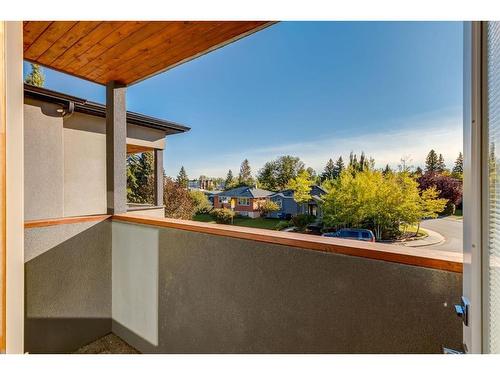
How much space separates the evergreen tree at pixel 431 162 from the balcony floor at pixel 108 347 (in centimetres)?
301

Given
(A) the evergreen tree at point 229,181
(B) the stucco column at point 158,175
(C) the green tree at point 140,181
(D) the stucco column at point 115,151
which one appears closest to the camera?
(D) the stucco column at point 115,151

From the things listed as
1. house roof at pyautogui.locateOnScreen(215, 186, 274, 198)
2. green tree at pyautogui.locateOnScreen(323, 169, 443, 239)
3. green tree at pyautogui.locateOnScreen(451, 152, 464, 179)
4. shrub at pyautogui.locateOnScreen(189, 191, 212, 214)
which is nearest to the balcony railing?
green tree at pyautogui.locateOnScreen(451, 152, 464, 179)

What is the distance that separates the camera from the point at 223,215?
15.0ft

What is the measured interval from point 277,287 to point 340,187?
1.98 meters

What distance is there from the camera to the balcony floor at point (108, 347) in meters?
2.21

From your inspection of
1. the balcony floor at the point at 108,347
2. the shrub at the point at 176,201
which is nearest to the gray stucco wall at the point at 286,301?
the balcony floor at the point at 108,347

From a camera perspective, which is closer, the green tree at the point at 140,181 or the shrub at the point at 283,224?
the shrub at the point at 283,224

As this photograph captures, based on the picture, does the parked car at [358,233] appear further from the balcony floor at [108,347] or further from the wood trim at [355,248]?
the balcony floor at [108,347]

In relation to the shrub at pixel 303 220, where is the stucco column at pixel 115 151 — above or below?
above

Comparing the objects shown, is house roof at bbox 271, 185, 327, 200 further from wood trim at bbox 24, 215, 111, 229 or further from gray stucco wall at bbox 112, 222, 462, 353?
wood trim at bbox 24, 215, 111, 229

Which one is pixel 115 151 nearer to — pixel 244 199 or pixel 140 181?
pixel 244 199

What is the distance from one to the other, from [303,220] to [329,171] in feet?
3.13

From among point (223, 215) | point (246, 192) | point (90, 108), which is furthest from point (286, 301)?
point (90, 108)

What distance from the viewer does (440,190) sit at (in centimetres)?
185
